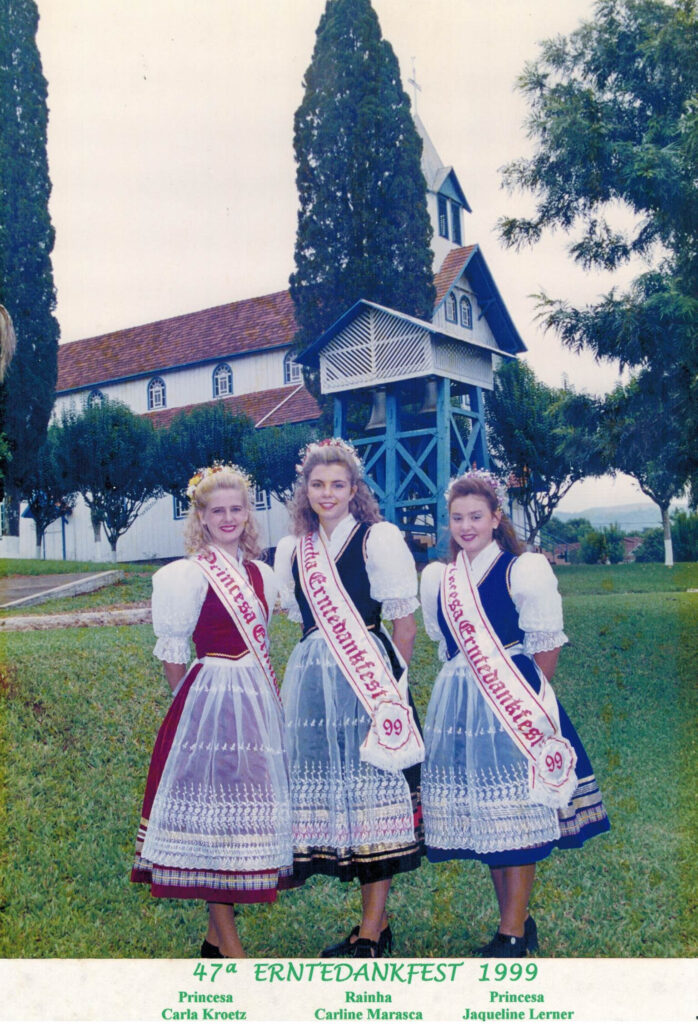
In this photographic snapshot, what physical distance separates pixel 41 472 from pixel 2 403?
553 millimetres

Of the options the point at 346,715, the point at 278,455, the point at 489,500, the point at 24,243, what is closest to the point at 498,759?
the point at 346,715

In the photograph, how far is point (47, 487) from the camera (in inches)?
220

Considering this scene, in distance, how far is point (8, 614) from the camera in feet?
18.3

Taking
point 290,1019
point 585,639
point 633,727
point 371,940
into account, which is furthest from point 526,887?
point 585,639

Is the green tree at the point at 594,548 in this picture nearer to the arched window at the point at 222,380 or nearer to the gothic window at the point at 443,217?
the gothic window at the point at 443,217

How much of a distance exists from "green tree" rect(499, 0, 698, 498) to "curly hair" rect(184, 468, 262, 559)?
2692mm

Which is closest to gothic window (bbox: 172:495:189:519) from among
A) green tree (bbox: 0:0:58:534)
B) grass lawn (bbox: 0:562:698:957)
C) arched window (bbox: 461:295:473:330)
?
grass lawn (bbox: 0:562:698:957)

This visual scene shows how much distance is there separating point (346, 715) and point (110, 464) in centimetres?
309

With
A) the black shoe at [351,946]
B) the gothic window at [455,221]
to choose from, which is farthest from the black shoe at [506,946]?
the gothic window at [455,221]

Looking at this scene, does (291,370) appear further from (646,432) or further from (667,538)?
(667,538)

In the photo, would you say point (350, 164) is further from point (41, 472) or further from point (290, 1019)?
point (290, 1019)

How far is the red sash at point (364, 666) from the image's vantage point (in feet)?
11.2

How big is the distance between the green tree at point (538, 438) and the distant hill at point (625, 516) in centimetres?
23

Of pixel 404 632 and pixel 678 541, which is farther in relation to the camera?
pixel 678 541
